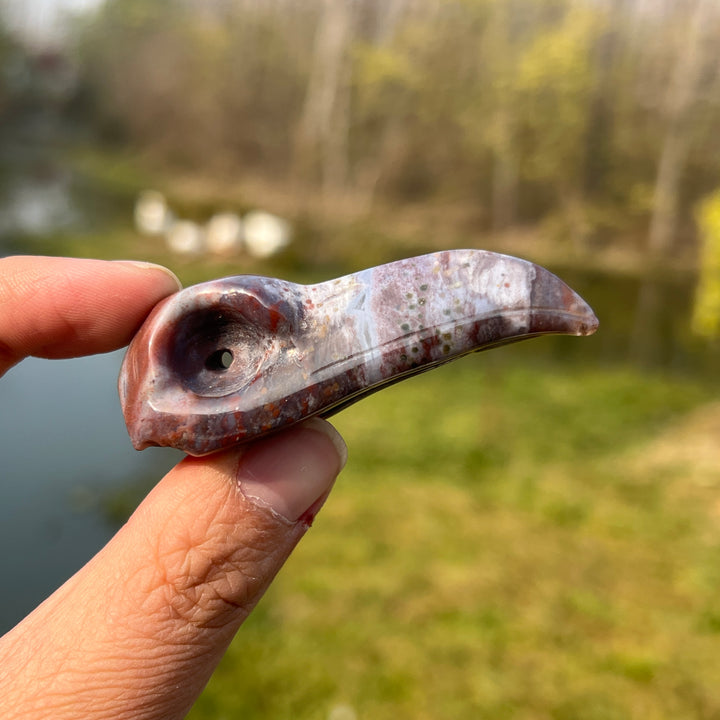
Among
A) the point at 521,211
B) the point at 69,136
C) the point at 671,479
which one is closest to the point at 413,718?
the point at 671,479

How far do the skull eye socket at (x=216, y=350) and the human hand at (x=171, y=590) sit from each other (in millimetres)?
126

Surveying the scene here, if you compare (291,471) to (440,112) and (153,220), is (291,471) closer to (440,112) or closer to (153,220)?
(153,220)

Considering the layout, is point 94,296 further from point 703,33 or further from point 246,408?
point 703,33

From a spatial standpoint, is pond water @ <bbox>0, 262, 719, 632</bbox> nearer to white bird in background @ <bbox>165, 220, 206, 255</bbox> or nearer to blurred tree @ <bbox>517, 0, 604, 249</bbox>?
white bird in background @ <bbox>165, 220, 206, 255</bbox>

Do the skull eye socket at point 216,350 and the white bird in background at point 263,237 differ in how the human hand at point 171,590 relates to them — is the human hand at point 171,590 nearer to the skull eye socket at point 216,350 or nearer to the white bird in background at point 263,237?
the skull eye socket at point 216,350

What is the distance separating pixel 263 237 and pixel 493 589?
8.30m

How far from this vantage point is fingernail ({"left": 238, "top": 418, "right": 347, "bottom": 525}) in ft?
3.88

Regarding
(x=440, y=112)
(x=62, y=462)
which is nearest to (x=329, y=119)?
(x=440, y=112)

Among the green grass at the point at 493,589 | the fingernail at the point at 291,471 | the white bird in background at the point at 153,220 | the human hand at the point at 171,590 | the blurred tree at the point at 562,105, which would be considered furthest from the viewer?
the blurred tree at the point at 562,105

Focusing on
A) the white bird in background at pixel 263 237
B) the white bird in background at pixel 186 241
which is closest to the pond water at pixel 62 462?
the white bird in background at pixel 186 241

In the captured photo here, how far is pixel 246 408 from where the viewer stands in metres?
1.14

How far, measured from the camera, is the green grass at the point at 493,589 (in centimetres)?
289

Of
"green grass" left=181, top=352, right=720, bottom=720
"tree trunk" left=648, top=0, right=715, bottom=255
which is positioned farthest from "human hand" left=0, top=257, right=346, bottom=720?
"tree trunk" left=648, top=0, right=715, bottom=255

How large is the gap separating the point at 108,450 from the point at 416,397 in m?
2.66
